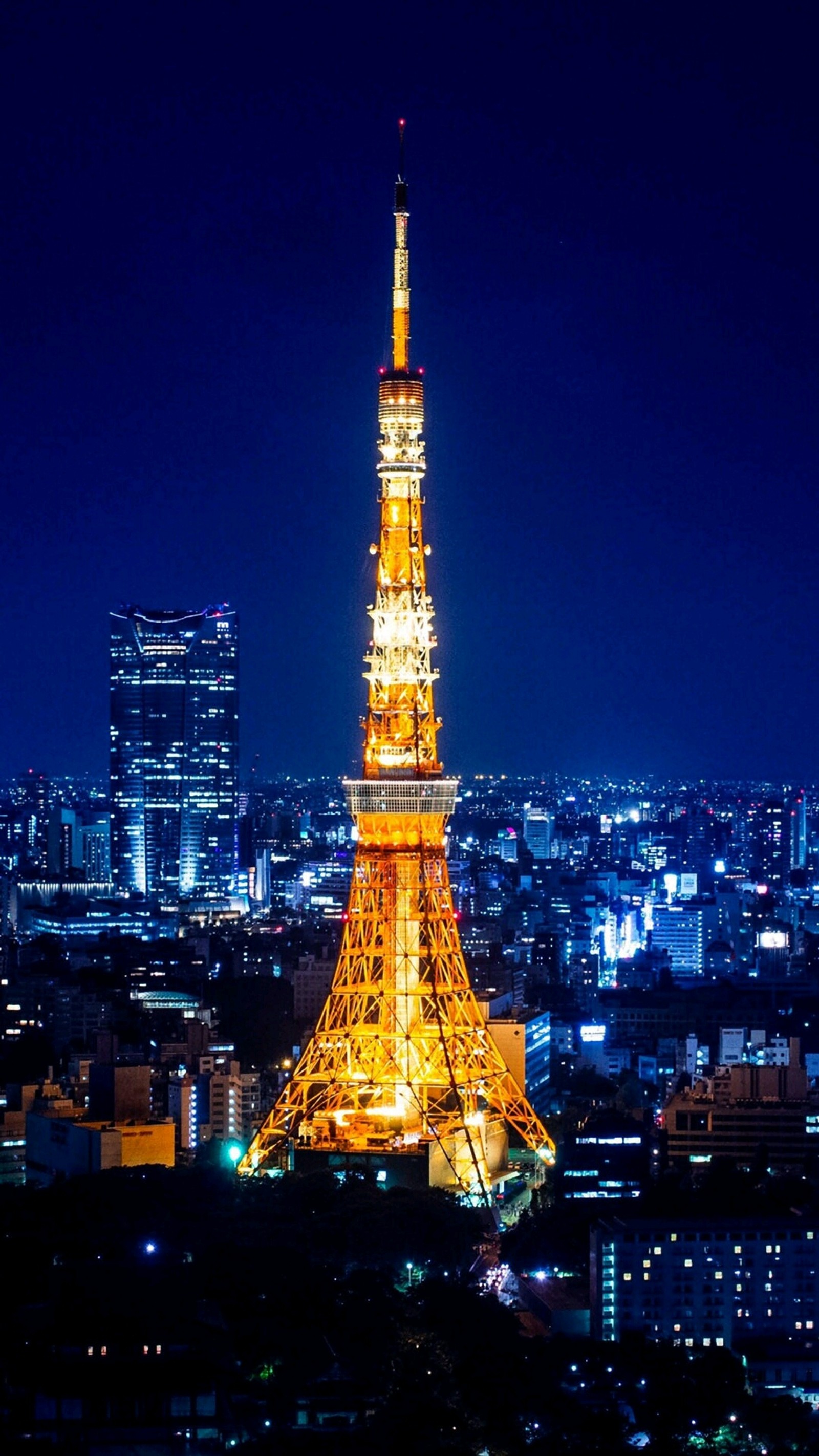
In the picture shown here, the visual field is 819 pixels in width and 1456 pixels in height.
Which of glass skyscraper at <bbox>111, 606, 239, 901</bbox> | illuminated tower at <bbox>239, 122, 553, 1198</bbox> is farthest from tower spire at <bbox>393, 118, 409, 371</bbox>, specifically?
glass skyscraper at <bbox>111, 606, 239, 901</bbox>

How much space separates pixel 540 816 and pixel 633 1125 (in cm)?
4430

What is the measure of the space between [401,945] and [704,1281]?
4396mm

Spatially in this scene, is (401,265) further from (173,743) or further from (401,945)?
(173,743)

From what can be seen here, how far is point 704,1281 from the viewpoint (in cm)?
1902

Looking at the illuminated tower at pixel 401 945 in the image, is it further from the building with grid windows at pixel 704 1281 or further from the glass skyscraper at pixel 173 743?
the glass skyscraper at pixel 173 743

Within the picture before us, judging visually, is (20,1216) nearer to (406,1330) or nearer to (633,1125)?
Answer: (406,1330)

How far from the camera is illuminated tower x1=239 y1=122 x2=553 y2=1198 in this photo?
2214 cm

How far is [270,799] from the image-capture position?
79625 mm

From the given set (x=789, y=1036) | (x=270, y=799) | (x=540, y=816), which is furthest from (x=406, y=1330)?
(x=270, y=799)

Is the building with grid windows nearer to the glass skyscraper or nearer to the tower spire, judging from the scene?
the tower spire

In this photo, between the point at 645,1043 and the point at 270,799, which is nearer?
the point at 645,1043

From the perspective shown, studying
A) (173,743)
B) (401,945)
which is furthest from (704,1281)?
(173,743)

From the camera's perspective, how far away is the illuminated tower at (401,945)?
22.1 m

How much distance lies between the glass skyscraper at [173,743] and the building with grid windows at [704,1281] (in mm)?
41341
